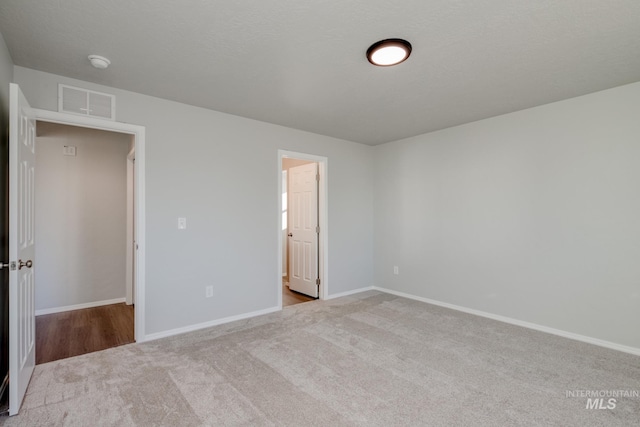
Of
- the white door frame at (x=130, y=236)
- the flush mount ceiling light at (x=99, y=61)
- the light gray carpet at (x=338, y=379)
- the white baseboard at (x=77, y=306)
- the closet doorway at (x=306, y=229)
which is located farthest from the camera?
the closet doorway at (x=306, y=229)

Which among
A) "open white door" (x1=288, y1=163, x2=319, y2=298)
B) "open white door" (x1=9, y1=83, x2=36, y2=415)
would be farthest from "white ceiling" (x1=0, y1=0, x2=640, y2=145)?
"open white door" (x1=288, y1=163, x2=319, y2=298)

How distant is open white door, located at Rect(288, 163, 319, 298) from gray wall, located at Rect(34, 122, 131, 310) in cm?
252

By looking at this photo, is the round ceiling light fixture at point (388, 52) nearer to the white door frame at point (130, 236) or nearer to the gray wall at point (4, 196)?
the gray wall at point (4, 196)

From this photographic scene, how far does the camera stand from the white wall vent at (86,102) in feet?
8.79

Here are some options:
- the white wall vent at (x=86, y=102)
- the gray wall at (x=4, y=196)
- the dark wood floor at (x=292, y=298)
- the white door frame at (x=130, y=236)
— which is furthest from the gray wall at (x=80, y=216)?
the dark wood floor at (x=292, y=298)

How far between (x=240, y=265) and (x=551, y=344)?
3.31 meters

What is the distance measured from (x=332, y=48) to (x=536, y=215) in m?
2.81

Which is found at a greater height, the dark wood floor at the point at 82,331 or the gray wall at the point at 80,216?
the gray wall at the point at 80,216

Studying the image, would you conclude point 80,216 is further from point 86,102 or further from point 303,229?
point 303,229

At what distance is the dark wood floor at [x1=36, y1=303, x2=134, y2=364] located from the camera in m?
2.94

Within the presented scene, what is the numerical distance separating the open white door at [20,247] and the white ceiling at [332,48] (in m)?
0.56

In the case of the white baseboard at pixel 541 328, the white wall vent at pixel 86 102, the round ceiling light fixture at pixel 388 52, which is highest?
the round ceiling light fixture at pixel 388 52

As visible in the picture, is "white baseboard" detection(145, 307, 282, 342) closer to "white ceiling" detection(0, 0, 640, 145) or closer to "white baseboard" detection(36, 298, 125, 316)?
"white baseboard" detection(36, 298, 125, 316)

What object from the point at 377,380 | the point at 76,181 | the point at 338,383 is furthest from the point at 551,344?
the point at 76,181
